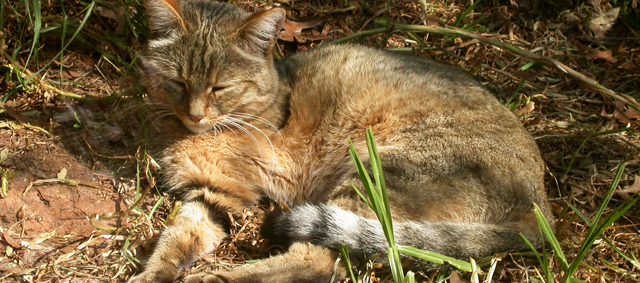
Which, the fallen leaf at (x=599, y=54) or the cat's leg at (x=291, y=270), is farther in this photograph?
the fallen leaf at (x=599, y=54)

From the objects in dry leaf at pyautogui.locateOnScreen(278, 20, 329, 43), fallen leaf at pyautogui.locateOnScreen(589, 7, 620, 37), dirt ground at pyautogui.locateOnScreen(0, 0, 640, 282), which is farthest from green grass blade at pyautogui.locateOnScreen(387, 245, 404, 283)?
fallen leaf at pyautogui.locateOnScreen(589, 7, 620, 37)

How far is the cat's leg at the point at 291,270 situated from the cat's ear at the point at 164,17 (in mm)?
1321

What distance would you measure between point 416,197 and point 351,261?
0.46 m

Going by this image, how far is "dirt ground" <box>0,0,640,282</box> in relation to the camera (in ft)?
9.54

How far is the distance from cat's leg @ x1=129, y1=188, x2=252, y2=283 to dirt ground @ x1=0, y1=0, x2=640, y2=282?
0.08 meters

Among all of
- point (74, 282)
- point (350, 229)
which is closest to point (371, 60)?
point (350, 229)

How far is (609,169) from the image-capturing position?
3678mm

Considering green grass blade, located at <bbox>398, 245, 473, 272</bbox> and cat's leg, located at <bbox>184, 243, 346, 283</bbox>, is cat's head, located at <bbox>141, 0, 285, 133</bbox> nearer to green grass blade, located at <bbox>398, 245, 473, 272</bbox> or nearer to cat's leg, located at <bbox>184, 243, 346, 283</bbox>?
cat's leg, located at <bbox>184, 243, 346, 283</bbox>

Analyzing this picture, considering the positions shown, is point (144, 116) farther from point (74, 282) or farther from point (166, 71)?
point (74, 282)

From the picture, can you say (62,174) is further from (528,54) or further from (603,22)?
(603,22)

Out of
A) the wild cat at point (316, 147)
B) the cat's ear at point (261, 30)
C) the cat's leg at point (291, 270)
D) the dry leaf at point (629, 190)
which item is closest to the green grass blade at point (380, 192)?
the wild cat at point (316, 147)

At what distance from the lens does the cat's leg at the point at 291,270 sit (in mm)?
2643

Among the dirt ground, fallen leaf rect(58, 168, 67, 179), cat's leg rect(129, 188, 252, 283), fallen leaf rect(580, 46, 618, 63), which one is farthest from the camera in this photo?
fallen leaf rect(580, 46, 618, 63)

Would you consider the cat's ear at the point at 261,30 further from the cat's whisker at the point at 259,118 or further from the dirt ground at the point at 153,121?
the dirt ground at the point at 153,121
